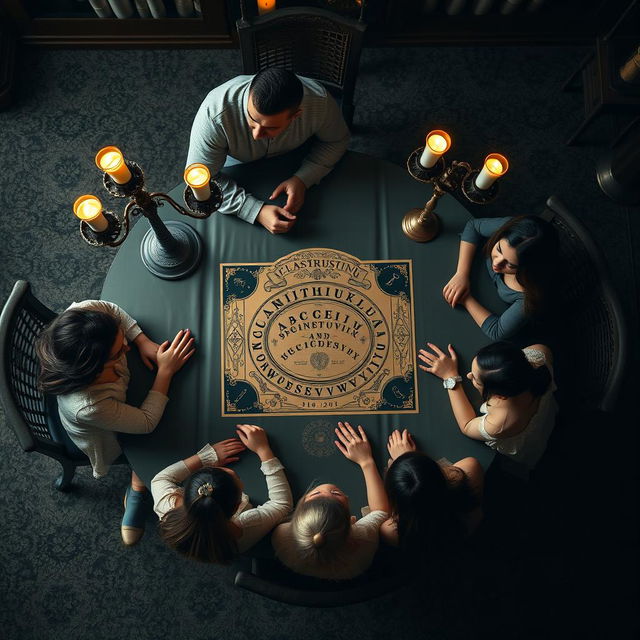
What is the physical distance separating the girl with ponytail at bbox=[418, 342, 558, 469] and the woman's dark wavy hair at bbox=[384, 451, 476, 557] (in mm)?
187

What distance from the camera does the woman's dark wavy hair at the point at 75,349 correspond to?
5.33ft

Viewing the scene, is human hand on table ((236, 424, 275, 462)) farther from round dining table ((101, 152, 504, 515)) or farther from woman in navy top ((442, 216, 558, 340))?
woman in navy top ((442, 216, 558, 340))

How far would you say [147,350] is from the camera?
1.83 metres

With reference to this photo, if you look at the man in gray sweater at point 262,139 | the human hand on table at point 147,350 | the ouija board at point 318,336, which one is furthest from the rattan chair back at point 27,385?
the man in gray sweater at point 262,139

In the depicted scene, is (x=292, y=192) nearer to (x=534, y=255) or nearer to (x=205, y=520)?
(x=534, y=255)

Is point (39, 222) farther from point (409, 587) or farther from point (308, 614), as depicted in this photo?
point (409, 587)

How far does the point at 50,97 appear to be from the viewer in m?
2.79

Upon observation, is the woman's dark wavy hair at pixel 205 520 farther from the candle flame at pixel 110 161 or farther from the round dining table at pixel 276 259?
the candle flame at pixel 110 161

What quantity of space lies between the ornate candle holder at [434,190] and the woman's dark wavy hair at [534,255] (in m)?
0.13

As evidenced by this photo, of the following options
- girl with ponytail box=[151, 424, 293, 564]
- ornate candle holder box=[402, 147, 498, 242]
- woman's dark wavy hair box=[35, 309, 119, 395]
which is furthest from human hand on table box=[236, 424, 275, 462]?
ornate candle holder box=[402, 147, 498, 242]

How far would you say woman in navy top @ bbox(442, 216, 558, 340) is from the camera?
70.5 inches

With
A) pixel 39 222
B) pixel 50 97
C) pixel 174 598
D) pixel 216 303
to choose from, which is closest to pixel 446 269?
pixel 216 303

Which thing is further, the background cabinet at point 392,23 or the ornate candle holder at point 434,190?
the background cabinet at point 392,23

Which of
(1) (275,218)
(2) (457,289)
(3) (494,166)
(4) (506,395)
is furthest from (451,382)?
(1) (275,218)
